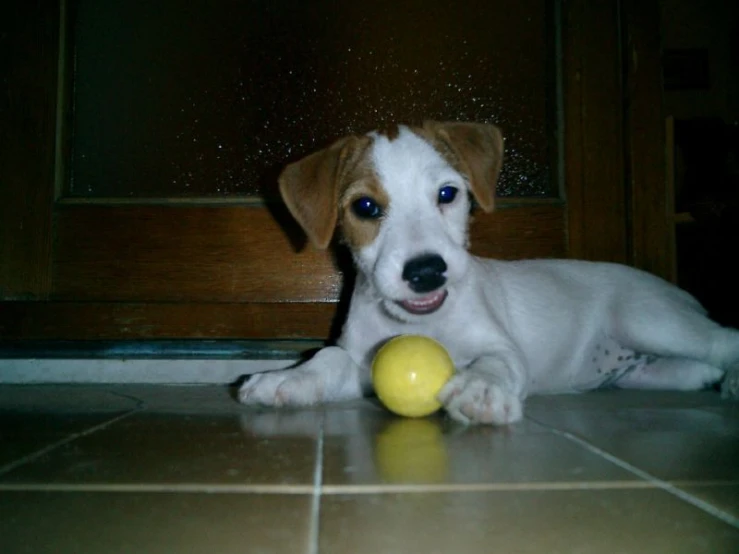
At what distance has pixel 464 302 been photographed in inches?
99.3

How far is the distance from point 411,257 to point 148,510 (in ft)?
4.23

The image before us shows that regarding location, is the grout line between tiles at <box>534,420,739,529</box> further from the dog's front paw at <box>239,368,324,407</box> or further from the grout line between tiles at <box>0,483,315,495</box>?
the dog's front paw at <box>239,368,324,407</box>

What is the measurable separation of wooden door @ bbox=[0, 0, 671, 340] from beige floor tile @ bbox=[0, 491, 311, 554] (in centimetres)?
212

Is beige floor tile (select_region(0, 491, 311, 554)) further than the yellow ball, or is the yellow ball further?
the yellow ball

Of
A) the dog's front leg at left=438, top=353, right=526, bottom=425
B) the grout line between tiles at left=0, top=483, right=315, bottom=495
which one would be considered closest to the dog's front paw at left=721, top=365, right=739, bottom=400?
the dog's front leg at left=438, top=353, right=526, bottom=425

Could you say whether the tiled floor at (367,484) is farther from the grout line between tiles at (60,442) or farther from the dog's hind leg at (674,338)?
the dog's hind leg at (674,338)

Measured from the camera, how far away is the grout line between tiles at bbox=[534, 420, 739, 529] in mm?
1042

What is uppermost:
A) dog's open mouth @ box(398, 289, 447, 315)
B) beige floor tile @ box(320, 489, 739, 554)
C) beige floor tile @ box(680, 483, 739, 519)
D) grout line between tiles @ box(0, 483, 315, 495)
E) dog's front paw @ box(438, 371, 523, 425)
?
dog's open mouth @ box(398, 289, 447, 315)

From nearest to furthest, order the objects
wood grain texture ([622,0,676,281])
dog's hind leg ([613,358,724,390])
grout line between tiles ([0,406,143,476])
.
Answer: grout line between tiles ([0,406,143,476])
dog's hind leg ([613,358,724,390])
wood grain texture ([622,0,676,281])

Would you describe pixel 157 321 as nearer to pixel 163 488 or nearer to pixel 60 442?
pixel 60 442

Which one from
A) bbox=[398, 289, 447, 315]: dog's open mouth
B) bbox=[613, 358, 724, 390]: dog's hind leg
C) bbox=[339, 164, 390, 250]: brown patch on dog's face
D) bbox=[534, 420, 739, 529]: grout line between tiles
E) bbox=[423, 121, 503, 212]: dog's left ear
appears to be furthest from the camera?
bbox=[613, 358, 724, 390]: dog's hind leg

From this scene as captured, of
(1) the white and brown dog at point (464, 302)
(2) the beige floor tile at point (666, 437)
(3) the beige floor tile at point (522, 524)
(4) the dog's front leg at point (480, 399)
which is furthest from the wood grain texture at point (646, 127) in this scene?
(3) the beige floor tile at point (522, 524)

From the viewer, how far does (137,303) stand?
3.23 m

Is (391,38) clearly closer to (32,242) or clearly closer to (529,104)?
(529,104)
